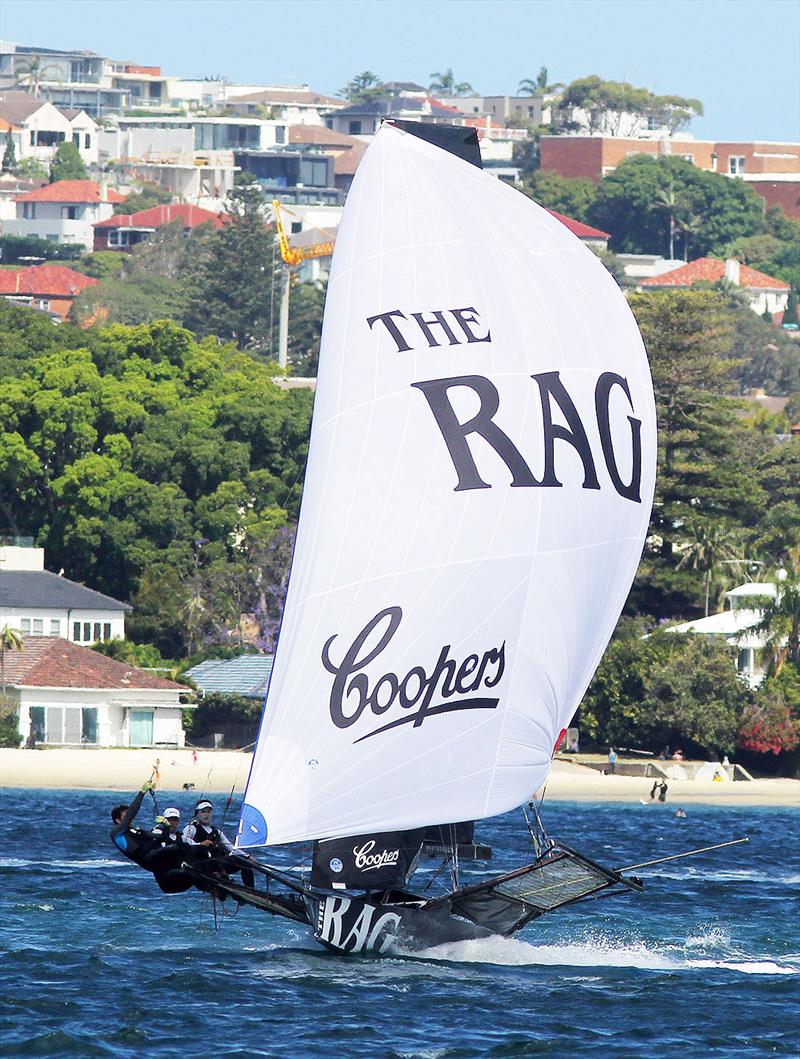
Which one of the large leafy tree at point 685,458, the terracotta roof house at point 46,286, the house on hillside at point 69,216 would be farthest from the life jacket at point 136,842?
the house on hillside at point 69,216

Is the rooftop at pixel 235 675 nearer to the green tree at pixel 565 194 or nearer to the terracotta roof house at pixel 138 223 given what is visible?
the terracotta roof house at pixel 138 223

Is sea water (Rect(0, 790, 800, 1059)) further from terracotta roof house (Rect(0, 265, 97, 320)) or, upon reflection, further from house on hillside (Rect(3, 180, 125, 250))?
house on hillside (Rect(3, 180, 125, 250))

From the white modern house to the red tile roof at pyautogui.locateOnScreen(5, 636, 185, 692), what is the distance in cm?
1508

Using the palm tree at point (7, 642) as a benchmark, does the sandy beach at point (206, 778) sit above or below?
below

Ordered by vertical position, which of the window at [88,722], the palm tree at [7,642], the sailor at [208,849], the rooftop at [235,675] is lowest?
the window at [88,722]

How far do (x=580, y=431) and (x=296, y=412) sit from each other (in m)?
55.4

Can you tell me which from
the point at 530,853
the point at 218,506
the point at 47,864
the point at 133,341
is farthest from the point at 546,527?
the point at 133,341

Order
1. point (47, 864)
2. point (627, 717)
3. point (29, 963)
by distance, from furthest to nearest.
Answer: point (627, 717), point (47, 864), point (29, 963)

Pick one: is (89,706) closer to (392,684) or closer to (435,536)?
(392,684)

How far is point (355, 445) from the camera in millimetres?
24984

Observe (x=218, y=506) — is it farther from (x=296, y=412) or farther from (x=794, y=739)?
(x=794, y=739)

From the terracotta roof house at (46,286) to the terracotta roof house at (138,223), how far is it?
57.5 ft

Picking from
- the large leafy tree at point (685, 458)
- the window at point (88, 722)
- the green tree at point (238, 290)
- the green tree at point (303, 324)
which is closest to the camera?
the window at point (88, 722)

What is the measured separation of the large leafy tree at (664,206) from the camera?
193750 millimetres
